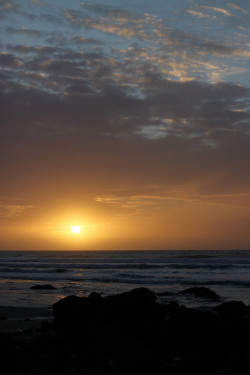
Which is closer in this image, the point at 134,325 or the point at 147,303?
the point at 134,325

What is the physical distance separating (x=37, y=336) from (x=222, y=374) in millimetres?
4596

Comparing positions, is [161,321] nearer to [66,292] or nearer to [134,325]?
[134,325]

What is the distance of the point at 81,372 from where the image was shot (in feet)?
23.5

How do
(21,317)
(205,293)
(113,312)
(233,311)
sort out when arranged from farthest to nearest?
1. (205,293)
2. (21,317)
3. (233,311)
4. (113,312)

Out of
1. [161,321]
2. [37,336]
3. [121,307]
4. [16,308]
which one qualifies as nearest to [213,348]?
[161,321]

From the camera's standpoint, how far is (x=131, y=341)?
9250 millimetres

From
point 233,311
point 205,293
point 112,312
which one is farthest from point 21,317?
point 205,293

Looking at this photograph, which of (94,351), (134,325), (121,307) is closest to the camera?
(94,351)

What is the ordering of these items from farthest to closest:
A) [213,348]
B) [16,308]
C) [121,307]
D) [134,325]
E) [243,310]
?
[16,308] < [243,310] < [121,307] < [134,325] < [213,348]

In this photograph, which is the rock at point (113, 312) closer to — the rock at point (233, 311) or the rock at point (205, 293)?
the rock at point (233, 311)

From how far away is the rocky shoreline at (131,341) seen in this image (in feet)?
24.4

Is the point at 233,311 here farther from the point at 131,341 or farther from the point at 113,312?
the point at 131,341

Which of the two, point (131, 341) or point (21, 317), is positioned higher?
point (131, 341)

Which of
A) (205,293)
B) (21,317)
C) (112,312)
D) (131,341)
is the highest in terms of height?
(112,312)
